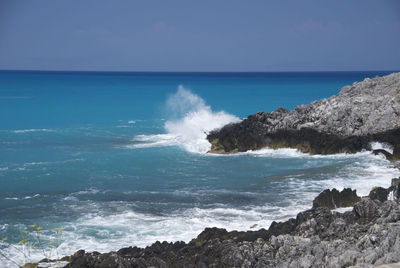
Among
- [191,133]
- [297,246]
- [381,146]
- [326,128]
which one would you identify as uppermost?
[191,133]

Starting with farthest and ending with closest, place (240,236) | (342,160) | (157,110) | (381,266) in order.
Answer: (157,110) < (342,160) < (240,236) < (381,266)

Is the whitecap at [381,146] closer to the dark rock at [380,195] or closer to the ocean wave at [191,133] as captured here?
the ocean wave at [191,133]

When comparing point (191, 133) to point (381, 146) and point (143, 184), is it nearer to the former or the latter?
point (381, 146)

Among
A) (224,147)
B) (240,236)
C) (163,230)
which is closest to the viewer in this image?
(240,236)

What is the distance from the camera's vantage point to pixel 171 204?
2531cm

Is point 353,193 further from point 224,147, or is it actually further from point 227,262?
point 224,147

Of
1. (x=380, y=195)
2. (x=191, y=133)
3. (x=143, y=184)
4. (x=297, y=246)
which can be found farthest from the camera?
(x=191, y=133)

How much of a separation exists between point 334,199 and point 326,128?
59.1 ft

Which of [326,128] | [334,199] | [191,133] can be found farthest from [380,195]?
[191,133]

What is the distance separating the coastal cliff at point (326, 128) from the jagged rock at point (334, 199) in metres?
14.5

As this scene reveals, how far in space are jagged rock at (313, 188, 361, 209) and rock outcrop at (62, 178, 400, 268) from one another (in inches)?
141

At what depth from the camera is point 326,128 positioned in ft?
130

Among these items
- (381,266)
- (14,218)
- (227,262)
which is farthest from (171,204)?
(381,266)

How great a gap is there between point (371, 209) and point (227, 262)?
234 inches
